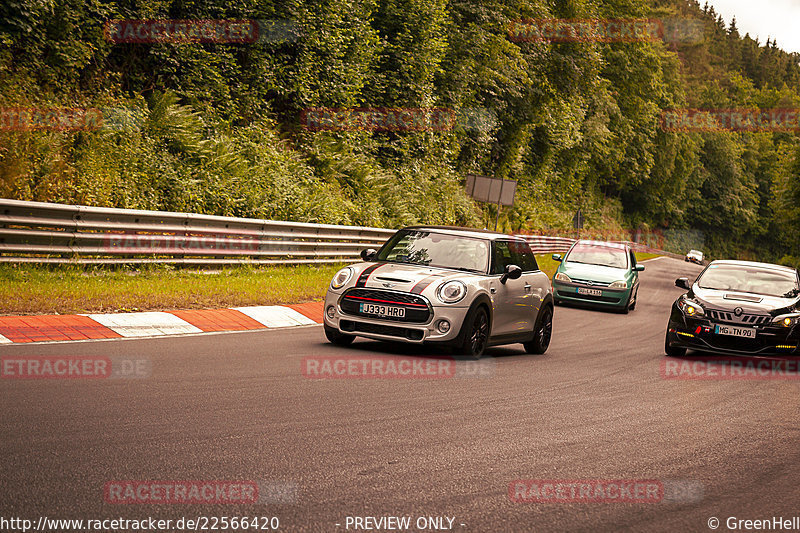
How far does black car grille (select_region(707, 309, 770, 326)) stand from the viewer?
1278cm

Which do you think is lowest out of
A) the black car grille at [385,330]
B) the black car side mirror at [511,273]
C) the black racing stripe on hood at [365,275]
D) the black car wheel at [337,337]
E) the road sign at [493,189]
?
the black car wheel at [337,337]

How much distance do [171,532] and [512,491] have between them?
6.56 ft

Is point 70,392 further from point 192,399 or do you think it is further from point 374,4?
point 374,4

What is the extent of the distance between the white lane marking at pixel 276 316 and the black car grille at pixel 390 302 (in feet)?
7.72

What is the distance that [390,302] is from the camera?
10.9 meters

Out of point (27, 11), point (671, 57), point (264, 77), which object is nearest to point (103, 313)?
point (27, 11)

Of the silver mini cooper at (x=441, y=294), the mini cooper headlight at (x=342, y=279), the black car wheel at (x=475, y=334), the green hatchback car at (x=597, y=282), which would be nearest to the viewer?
the silver mini cooper at (x=441, y=294)

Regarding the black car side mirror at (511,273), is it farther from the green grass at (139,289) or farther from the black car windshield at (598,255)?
the black car windshield at (598,255)

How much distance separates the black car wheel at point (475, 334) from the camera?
10.9m

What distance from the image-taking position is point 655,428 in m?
7.59

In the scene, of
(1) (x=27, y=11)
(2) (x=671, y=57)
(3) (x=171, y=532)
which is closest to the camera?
(3) (x=171, y=532)

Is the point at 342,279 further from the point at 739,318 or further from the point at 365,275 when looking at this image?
the point at 739,318

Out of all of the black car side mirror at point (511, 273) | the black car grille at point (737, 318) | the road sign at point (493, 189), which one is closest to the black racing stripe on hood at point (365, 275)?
the black car side mirror at point (511, 273)

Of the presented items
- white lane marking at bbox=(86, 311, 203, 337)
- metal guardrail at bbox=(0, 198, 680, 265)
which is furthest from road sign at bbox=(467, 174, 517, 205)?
white lane marking at bbox=(86, 311, 203, 337)
